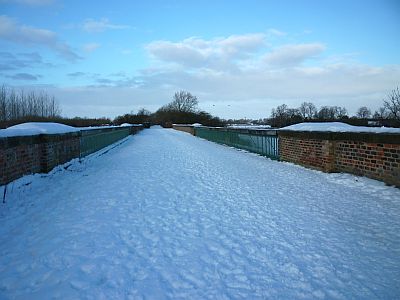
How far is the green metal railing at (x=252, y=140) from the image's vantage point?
13.5 metres

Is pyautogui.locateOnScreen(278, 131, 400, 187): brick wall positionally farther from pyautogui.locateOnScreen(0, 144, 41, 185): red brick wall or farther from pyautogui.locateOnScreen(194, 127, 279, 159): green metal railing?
pyautogui.locateOnScreen(0, 144, 41, 185): red brick wall

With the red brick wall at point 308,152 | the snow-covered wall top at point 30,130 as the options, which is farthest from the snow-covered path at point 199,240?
the red brick wall at point 308,152

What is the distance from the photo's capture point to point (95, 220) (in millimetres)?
5156

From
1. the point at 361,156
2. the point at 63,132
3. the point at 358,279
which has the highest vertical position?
the point at 63,132

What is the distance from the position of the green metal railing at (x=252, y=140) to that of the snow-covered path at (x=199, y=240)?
561 cm

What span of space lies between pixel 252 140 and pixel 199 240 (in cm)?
1235

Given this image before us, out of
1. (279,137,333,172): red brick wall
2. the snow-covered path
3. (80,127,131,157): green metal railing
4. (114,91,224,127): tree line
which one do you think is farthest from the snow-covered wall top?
(114,91,224,127): tree line

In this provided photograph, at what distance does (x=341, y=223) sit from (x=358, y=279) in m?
1.78

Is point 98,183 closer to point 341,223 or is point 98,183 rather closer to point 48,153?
point 48,153

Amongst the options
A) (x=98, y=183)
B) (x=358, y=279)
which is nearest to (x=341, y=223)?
(x=358, y=279)

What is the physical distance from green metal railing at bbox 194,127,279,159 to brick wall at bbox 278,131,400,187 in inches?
58.4

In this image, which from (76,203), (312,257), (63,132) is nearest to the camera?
(312,257)

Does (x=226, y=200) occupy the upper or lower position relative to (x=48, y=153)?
lower

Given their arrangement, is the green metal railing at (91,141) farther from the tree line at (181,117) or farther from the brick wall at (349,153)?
the tree line at (181,117)
